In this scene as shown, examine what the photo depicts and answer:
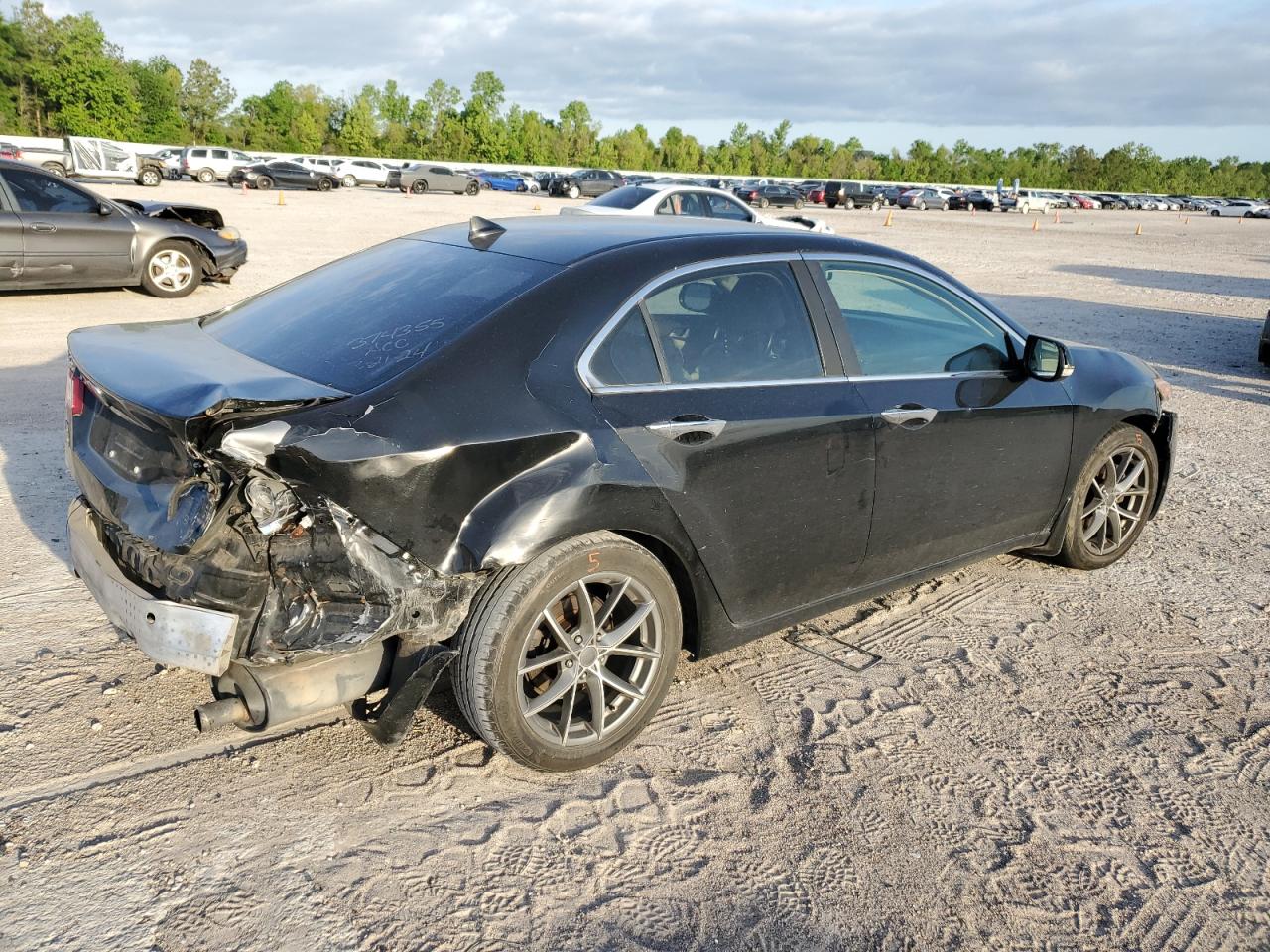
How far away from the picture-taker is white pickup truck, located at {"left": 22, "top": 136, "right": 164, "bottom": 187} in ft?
125

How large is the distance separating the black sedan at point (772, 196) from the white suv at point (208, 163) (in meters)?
25.6

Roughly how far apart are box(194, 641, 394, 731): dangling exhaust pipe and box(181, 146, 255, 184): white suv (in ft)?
166

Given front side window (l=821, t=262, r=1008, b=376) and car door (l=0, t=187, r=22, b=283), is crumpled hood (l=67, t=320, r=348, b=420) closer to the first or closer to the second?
front side window (l=821, t=262, r=1008, b=376)

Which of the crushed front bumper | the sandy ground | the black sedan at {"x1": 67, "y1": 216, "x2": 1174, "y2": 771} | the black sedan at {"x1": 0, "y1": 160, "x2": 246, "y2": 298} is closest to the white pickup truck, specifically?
the black sedan at {"x1": 0, "y1": 160, "x2": 246, "y2": 298}

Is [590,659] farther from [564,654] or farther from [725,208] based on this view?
[725,208]

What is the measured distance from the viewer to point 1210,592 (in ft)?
16.5

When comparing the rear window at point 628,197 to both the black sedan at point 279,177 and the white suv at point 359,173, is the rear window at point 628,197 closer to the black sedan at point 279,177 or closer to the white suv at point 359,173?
the black sedan at point 279,177

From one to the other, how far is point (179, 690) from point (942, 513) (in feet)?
9.98

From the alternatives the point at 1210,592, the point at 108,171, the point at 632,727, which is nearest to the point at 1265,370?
the point at 1210,592

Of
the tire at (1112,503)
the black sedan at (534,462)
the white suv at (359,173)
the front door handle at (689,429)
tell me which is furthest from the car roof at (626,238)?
the white suv at (359,173)

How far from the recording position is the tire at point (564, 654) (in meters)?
3.04

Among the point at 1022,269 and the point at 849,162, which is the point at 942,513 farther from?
the point at 849,162

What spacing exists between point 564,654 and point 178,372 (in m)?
1.49

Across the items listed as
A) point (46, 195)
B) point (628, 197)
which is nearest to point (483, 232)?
point (46, 195)
